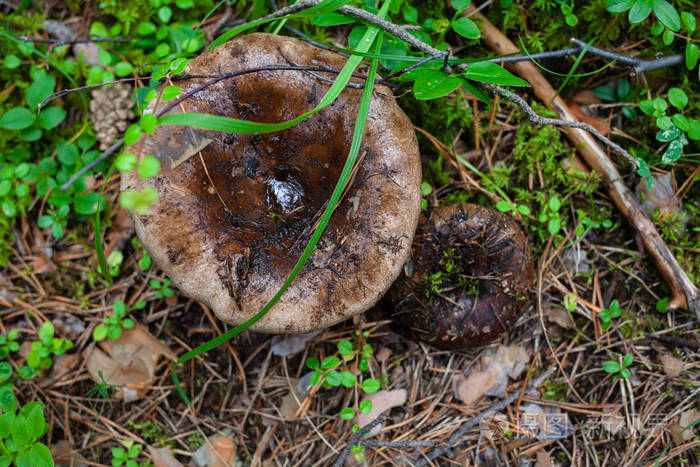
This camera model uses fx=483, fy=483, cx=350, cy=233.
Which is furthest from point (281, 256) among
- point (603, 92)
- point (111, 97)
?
point (603, 92)

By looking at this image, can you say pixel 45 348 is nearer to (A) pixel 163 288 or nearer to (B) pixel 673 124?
(A) pixel 163 288

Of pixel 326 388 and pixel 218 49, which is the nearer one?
pixel 218 49

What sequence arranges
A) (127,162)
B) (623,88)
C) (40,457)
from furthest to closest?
1. (623,88)
2. (40,457)
3. (127,162)

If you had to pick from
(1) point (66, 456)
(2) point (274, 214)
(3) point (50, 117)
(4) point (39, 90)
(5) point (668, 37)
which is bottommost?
(1) point (66, 456)

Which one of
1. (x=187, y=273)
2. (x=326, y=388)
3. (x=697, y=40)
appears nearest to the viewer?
(x=187, y=273)

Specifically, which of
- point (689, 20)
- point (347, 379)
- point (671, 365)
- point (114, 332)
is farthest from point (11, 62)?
point (671, 365)

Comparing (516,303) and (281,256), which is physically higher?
(281,256)

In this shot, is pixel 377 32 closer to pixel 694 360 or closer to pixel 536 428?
pixel 536 428
